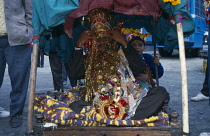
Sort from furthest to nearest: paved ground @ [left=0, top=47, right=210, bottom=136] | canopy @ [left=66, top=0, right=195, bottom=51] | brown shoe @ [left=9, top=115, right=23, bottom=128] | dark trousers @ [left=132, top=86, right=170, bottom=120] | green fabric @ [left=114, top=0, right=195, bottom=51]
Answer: brown shoe @ [left=9, top=115, right=23, bottom=128]
paved ground @ [left=0, top=47, right=210, bottom=136]
canopy @ [left=66, top=0, right=195, bottom=51]
dark trousers @ [left=132, top=86, right=170, bottom=120]
green fabric @ [left=114, top=0, right=195, bottom=51]

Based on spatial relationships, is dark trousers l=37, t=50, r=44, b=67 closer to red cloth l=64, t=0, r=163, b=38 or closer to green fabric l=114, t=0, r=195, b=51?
green fabric l=114, t=0, r=195, b=51

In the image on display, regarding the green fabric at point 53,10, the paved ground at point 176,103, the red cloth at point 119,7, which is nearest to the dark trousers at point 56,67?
the paved ground at point 176,103

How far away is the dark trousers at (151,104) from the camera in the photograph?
3902 mm

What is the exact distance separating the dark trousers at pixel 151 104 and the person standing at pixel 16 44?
198 cm

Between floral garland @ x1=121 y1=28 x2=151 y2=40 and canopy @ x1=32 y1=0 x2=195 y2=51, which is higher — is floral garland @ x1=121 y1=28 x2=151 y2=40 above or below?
below

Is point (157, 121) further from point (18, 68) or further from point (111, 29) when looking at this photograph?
point (18, 68)

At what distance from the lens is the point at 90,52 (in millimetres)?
4676

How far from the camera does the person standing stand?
14.8 feet

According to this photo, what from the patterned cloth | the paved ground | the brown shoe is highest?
the patterned cloth

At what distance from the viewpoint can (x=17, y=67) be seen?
468cm

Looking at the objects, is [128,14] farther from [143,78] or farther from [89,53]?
[143,78]


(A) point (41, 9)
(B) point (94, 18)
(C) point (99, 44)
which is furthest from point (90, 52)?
(A) point (41, 9)

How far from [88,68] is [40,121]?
1318 millimetres

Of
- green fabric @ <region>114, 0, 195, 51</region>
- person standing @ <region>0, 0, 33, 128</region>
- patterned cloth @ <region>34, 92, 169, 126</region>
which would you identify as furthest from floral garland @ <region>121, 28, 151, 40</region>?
patterned cloth @ <region>34, 92, 169, 126</region>
